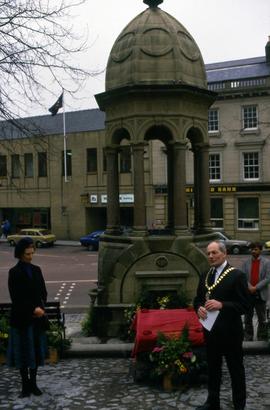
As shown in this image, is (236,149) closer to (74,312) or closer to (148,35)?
(74,312)

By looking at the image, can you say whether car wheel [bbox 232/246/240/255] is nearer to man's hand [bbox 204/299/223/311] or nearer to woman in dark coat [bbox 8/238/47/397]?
woman in dark coat [bbox 8/238/47/397]

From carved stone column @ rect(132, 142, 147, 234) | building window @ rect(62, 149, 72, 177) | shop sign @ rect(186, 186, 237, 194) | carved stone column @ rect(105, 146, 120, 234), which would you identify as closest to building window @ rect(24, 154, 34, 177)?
building window @ rect(62, 149, 72, 177)

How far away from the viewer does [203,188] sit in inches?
429

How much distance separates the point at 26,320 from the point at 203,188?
5.47 metres

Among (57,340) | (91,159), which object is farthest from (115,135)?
(91,159)

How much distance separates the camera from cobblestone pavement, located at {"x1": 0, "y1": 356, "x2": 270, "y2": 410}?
6312 millimetres

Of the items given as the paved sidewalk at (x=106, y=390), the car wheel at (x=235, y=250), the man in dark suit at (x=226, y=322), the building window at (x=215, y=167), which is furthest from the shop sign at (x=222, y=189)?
the man in dark suit at (x=226, y=322)

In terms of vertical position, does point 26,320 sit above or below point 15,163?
below

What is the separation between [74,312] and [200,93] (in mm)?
6957

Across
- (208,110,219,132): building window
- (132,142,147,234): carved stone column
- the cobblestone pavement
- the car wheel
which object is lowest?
the car wheel

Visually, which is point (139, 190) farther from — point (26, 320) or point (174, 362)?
point (26, 320)

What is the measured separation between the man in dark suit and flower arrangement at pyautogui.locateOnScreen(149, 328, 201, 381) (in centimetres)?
98

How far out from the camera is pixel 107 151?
425 inches

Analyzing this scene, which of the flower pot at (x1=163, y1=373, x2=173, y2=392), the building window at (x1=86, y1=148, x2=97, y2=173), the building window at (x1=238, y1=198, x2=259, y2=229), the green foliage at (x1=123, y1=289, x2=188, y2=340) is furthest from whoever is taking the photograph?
the building window at (x1=86, y1=148, x2=97, y2=173)
